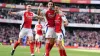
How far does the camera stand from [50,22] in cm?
1598

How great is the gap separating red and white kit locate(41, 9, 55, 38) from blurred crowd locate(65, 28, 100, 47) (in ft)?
134

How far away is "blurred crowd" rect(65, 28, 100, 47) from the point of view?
192 ft

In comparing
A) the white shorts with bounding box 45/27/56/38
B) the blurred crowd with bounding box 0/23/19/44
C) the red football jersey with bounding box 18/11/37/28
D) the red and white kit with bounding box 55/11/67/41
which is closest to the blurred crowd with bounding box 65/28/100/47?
the blurred crowd with bounding box 0/23/19/44

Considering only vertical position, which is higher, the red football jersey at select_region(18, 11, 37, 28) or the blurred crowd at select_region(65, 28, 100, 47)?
the red football jersey at select_region(18, 11, 37, 28)

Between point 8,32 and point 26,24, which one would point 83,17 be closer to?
point 8,32

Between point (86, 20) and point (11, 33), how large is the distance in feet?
48.1

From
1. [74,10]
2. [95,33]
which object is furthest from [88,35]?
[74,10]

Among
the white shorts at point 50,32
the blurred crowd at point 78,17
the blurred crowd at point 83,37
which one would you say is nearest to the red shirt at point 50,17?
the white shorts at point 50,32

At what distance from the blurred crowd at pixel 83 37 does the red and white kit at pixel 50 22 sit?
4089cm

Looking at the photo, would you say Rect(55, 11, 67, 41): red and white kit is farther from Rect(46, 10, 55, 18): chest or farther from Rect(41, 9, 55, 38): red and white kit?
Rect(46, 10, 55, 18): chest

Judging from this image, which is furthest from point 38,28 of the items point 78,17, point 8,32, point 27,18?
point 78,17

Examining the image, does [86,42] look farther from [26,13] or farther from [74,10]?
[26,13]

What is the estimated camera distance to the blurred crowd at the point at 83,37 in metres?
58.6

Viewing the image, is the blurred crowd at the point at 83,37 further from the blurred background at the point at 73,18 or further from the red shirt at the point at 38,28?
the red shirt at the point at 38,28
